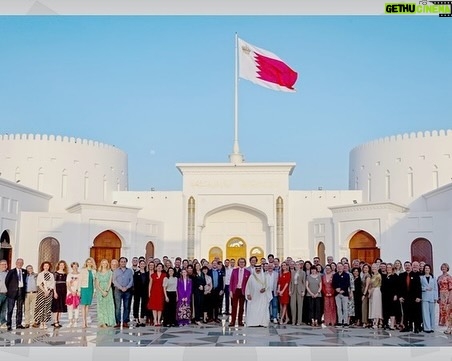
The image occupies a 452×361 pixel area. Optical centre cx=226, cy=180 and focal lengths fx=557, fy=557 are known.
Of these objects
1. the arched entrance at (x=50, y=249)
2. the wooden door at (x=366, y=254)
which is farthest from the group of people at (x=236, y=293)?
the arched entrance at (x=50, y=249)

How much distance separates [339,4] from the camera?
6418 millimetres

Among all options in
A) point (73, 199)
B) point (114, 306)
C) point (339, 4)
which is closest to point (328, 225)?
point (73, 199)

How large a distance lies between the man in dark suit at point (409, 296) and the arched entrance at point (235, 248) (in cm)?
1322

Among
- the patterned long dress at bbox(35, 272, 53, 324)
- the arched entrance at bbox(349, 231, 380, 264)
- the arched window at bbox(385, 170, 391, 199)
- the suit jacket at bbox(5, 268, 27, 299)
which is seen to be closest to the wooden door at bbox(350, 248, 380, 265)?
the arched entrance at bbox(349, 231, 380, 264)

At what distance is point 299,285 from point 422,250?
34.6 ft

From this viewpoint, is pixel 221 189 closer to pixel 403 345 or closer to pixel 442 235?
pixel 442 235

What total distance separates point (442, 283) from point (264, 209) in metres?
12.2

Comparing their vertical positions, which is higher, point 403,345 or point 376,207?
point 376,207

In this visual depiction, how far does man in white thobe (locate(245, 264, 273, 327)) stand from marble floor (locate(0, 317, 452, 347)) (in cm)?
23

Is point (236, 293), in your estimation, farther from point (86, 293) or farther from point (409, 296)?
point (409, 296)

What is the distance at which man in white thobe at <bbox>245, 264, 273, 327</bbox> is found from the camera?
31.6 feet

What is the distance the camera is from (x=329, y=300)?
384 inches

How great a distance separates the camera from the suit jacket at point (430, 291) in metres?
8.79

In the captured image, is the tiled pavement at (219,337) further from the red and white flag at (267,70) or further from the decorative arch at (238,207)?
the decorative arch at (238,207)
